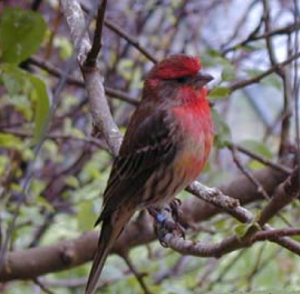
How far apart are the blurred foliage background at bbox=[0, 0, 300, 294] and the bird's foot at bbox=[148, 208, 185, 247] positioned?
0.24 metres

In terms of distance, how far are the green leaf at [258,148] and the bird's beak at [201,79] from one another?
594 millimetres

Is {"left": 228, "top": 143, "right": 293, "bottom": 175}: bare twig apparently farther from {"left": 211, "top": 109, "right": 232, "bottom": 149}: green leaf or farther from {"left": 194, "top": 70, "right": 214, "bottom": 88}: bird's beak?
{"left": 194, "top": 70, "right": 214, "bottom": 88}: bird's beak

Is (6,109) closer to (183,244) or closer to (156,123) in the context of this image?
(156,123)

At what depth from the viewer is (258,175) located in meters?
3.32

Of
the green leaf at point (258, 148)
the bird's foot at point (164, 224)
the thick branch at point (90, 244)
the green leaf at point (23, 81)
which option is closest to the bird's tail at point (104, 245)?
the bird's foot at point (164, 224)

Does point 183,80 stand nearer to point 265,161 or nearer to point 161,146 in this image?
point 161,146

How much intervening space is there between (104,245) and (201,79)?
0.63m

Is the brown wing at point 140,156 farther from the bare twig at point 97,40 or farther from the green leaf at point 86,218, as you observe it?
the green leaf at point 86,218

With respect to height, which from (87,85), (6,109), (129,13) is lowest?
(6,109)

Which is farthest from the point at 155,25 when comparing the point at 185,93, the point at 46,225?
the point at 185,93

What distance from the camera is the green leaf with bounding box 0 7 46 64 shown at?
9.22 ft

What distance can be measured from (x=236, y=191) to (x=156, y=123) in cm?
66

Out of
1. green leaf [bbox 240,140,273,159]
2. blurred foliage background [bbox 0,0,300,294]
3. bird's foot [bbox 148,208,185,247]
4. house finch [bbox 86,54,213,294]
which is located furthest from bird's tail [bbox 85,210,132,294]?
green leaf [bbox 240,140,273,159]

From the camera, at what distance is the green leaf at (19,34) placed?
111 inches
